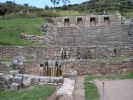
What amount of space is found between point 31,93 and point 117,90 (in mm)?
3525

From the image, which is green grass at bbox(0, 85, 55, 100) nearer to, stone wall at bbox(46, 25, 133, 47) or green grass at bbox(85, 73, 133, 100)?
green grass at bbox(85, 73, 133, 100)

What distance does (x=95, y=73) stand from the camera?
79.5 ft

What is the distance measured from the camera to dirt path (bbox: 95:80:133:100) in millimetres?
15945

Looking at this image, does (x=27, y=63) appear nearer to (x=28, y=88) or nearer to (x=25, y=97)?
(x=28, y=88)

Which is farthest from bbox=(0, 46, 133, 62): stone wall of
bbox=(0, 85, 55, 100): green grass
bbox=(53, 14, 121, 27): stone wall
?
bbox=(53, 14, 121, 27): stone wall

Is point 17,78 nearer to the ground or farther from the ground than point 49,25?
nearer to the ground

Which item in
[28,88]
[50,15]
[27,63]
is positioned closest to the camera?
[28,88]

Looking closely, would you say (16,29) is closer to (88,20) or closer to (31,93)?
(88,20)

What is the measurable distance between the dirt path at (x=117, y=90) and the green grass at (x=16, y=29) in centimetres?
1213

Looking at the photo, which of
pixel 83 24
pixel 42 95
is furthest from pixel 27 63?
pixel 83 24

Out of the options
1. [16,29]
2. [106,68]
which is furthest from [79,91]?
[16,29]

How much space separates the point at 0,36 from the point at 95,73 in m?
10.4

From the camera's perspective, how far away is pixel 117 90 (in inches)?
688

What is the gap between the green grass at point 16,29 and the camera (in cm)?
3118
